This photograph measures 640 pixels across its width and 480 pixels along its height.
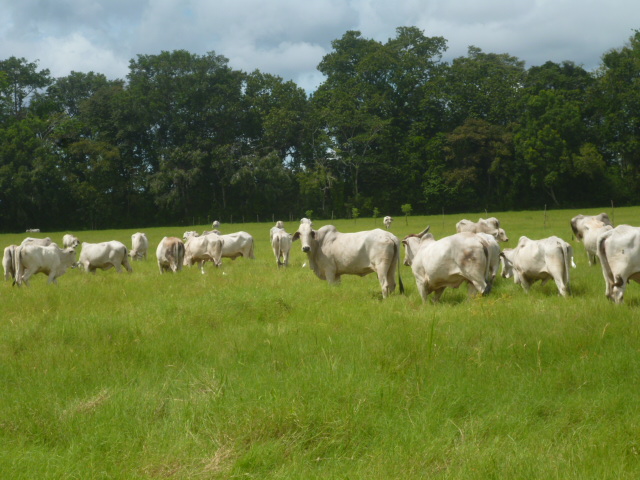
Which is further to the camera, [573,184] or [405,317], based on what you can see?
[573,184]

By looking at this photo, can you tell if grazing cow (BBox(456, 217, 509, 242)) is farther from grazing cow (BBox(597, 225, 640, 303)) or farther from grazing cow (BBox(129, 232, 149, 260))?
grazing cow (BBox(597, 225, 640, 303))

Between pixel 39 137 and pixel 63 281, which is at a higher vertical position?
pixel 39 137

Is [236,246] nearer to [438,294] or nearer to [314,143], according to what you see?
[438,294]

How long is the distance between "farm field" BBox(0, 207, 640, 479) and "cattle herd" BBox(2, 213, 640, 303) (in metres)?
0.56

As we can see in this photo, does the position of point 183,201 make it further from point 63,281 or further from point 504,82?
point 63,281

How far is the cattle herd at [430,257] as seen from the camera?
9.59m

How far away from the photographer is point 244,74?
62.1m

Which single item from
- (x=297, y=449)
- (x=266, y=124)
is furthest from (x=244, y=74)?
(x=297, y=449)

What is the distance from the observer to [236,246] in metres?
21.0

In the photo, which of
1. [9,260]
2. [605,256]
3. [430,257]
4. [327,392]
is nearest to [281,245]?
[9,260]

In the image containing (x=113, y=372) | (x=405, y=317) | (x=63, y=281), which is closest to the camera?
(x=113, y=372)

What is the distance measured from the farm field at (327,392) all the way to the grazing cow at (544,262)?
0.69 m

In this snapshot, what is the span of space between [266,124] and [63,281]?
144 ft

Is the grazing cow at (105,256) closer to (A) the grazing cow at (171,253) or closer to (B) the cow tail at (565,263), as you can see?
(A) the grazing cow at (171,253)
